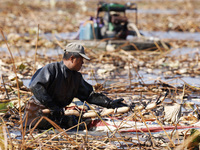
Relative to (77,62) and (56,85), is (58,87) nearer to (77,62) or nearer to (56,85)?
(56,85)

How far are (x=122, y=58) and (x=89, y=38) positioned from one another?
206 cm

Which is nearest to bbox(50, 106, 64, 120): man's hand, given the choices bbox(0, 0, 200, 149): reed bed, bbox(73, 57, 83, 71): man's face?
bbox(0, 0, 200, 149): reed bed

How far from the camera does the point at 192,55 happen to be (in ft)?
30.3

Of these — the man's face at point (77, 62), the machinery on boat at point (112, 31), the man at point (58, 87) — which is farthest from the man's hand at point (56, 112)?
the machinery on boat at point (112, 31)

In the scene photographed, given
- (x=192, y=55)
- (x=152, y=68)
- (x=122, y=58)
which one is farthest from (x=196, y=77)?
(x=192, y=55)

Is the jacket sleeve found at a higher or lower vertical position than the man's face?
lower

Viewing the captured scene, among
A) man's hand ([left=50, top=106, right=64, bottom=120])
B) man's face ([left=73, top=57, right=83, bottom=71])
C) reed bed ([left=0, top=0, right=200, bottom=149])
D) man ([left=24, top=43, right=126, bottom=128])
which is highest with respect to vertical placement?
man's face ([left=73, top=57, right=83, bottom=71])

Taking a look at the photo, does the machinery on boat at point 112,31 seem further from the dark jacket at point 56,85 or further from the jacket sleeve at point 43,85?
the jacket sleeve at point 43,85

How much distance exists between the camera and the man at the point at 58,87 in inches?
148

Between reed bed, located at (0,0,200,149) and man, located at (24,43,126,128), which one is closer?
reed bed, located at (0,0,200,149)

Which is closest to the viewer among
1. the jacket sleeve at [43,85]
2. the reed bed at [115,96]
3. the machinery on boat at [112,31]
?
the reed bed at [115,96]

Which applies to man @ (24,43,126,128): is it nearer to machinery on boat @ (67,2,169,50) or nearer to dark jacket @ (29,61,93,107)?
dark jacket @ (29,61,93,107)

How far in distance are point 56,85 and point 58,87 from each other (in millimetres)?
30

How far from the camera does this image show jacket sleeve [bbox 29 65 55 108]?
3742 millimetres
